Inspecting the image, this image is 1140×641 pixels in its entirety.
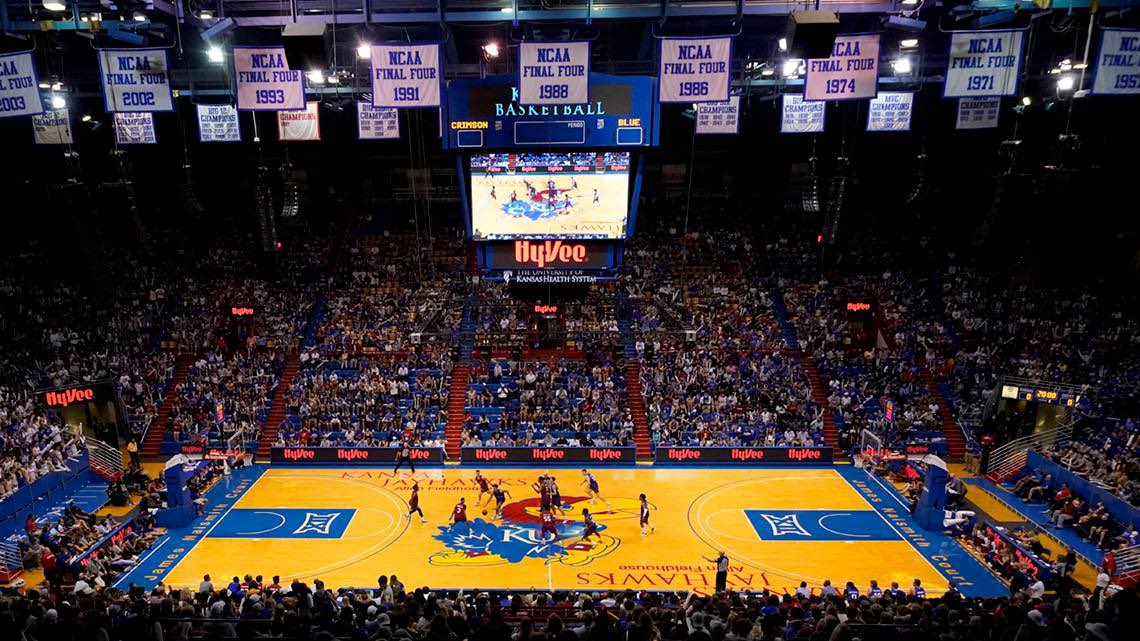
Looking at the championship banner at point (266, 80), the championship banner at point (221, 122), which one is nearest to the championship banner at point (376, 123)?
the championship banner at point (221, 122)

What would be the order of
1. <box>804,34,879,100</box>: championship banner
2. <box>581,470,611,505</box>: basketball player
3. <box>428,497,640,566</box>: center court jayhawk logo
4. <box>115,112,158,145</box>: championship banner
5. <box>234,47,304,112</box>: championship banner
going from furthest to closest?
1. <box>115,112,158,145</box>: championship banner
2. <box>581,470,611,505</box>: basketball player
3. <box>428,497,640,566</box>: center court jayhawk logo
4. <box>234,47,304,112</box>: championship banner
5. <box>804,34,879,100</box>: championship banner

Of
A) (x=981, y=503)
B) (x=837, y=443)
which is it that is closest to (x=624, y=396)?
(x=837, y=443)

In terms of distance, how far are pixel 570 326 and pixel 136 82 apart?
65.9 feet

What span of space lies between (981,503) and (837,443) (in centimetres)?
588

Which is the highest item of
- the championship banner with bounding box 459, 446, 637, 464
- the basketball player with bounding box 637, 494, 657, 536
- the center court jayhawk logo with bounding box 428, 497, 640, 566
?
the basketball player with bounding box 637, 494, 657, 536

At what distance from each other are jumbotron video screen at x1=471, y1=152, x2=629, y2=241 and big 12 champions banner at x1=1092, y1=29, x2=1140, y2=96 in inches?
397

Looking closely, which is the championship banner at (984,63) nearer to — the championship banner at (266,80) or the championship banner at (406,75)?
the championship banner at (406,75)

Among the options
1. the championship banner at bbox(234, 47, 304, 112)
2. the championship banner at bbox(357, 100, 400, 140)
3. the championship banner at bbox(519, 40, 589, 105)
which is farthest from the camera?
the championship banner at bbox(357, 100, 400, 140)

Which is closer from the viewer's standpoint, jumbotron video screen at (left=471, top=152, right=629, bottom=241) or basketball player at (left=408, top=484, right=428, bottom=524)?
jumbotron video screen at (left=471, top=152, right=629, bottom=241)

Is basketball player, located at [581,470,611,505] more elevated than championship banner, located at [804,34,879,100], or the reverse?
championship banner, located at [804,34,879,100]

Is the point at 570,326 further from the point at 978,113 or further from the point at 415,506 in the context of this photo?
the point at 978,113

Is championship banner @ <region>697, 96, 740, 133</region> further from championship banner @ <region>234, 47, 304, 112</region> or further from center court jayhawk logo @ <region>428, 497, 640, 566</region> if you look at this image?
center court jayhawk logo @ <region>428, 497, 640, 566</region>

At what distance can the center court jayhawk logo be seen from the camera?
1859cm

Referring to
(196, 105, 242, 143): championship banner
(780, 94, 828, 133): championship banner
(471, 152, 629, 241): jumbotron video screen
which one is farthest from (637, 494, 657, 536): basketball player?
(196, 105, 242, 143): championship banner
